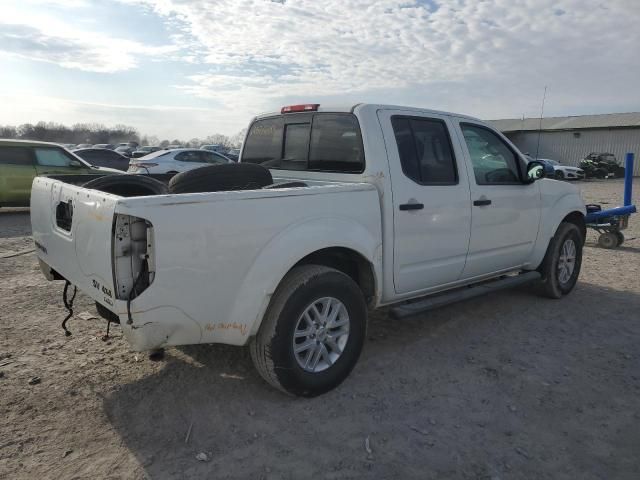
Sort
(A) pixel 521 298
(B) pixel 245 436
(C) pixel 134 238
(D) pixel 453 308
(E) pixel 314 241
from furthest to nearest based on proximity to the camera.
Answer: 1. (A) pixel 521 298
2. (D) pixel 453 308
3. (E) pixel 314 241
4. (B) pixel 245 436
5. (C) pixel 134 238

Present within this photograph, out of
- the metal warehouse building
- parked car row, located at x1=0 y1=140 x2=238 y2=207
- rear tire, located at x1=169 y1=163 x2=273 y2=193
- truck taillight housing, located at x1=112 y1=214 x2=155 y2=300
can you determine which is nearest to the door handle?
rear tire, located at x1=169 y1=163 x2=273 y2=193

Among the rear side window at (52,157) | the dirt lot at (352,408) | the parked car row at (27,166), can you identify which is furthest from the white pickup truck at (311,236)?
the rear side window at (52,157)

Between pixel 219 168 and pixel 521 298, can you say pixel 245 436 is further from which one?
pixel 521 298

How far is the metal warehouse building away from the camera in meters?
37.9

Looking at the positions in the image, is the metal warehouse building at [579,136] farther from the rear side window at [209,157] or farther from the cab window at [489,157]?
the cab window at [489,157]

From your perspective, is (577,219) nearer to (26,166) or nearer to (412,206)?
(412,206)

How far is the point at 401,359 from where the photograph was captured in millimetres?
4023

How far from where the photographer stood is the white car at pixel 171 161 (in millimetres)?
15883

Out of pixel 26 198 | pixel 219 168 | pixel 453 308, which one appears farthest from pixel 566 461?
pixel 26 198

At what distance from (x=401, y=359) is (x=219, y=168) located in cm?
206

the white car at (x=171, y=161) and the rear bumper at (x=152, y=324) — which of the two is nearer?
the rear bumper at (x=152, y=324)

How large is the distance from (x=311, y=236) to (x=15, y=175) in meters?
10.4

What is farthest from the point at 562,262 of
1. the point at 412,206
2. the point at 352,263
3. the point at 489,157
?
the point at 352,263

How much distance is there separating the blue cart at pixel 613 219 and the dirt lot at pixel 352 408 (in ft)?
13.1
